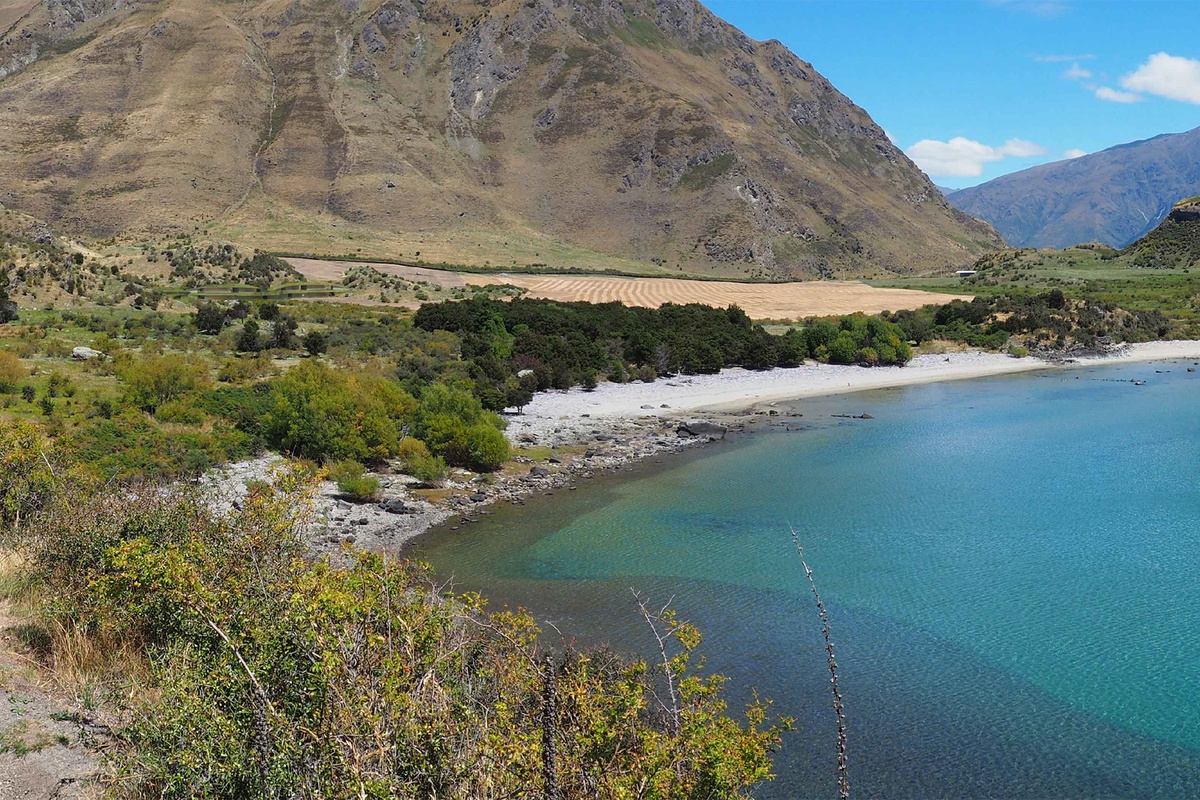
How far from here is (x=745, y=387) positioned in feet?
162

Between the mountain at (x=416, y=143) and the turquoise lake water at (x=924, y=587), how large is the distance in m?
90.3

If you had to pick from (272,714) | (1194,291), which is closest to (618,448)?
(272,714)

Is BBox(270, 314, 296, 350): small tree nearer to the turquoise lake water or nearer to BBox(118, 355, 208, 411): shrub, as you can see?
BBox(118, 355, 208, 411): shrub

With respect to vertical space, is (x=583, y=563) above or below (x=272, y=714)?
below

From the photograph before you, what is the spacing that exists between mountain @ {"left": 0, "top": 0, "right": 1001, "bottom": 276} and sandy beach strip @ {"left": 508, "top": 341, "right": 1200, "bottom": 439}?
222 ft

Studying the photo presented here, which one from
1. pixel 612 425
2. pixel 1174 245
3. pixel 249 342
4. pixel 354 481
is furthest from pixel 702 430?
pixel 1174 245

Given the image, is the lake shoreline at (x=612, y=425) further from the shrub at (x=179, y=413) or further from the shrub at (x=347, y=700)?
the shrub at (x=179, y=413)

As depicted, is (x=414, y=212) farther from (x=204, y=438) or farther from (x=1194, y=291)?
(x=204, y=438)

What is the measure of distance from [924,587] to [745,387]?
30.2m

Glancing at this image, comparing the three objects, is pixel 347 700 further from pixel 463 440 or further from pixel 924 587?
pixel 463 440

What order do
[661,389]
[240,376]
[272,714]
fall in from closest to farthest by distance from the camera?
[272,714]
[240,376]
[661,389]

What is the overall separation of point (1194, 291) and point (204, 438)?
95.6 metres

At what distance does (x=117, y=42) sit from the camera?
146 meters

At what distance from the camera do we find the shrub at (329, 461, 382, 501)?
24766 mm
